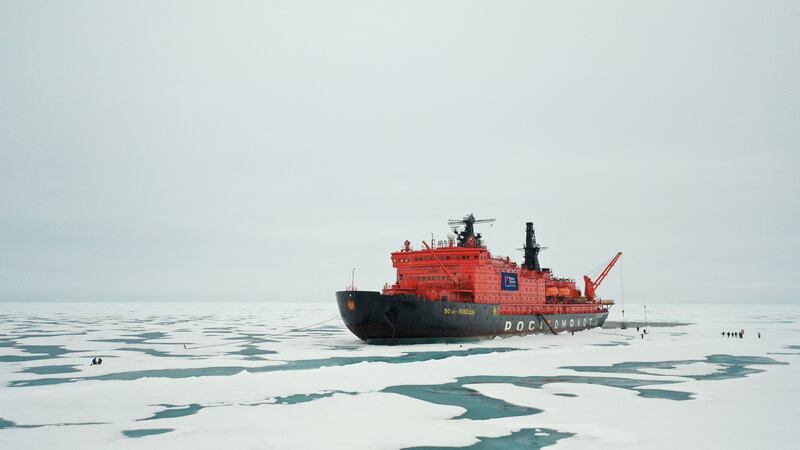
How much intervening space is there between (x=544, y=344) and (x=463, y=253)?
917 centimetres

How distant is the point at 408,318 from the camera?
1399 inches

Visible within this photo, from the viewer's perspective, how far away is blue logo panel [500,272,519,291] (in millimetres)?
44781

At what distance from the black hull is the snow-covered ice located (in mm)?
3214

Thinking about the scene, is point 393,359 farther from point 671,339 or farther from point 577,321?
point 577,321

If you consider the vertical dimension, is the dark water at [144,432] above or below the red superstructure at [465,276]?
below

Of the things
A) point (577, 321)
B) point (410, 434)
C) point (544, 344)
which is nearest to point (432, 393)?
point (410, 434)

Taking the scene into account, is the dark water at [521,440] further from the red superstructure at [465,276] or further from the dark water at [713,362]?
the red superstructure at [465,276]

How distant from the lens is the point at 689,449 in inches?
484

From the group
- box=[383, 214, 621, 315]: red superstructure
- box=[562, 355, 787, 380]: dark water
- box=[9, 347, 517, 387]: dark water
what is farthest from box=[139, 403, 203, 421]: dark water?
box=[383, 214, 621, 315]: red superstructure

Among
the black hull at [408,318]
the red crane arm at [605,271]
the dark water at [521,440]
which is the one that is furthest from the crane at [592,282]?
the dark water at [521,440]

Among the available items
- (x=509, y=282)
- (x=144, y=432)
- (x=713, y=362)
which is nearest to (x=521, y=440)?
(x=144, y=432)

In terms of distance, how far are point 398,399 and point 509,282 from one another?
29.1 meters

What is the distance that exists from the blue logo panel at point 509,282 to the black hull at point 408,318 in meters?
4.17

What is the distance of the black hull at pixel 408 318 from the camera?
1388 inches
